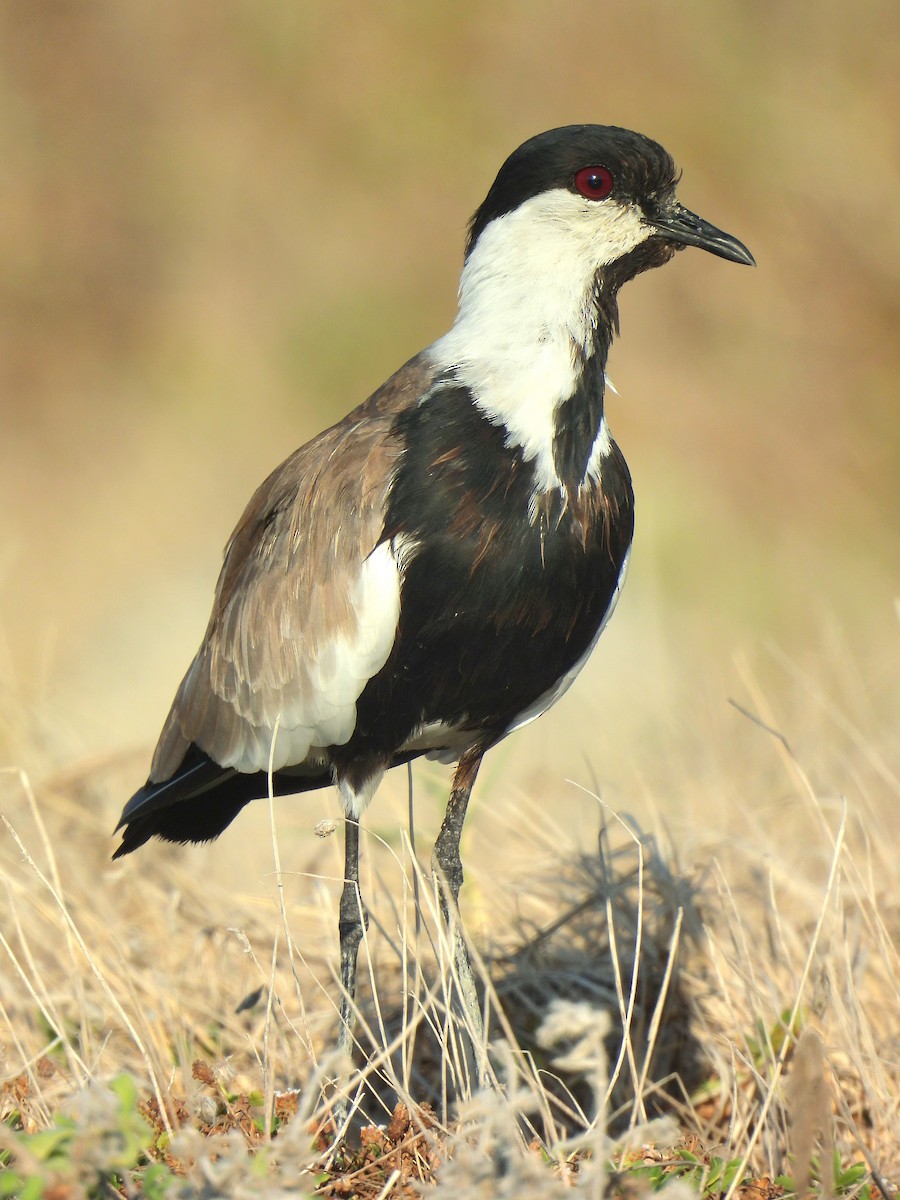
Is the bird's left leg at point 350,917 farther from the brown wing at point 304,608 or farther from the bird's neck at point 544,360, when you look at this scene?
the bird's neck at point 544,360

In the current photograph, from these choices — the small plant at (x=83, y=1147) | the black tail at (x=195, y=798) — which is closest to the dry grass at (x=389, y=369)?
the black tail at (x=195, y=798)

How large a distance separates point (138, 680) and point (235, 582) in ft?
15.1

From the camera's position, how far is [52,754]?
4355 mm

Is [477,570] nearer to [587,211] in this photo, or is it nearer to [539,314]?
[539,314]

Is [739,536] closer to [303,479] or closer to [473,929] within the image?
[473,929]

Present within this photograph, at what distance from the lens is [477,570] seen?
268 cm

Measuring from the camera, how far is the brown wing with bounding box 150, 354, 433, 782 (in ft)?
9.11

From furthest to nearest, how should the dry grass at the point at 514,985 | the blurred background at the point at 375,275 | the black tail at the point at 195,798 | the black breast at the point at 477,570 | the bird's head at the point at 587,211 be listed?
1. the blurred background at the point at 375,275
2. the black tail at the point at 195,798
3. the bird's head at the point at 587,211
4. the black breast at the point at 477,570
5. the dry grass at the point at 514,985

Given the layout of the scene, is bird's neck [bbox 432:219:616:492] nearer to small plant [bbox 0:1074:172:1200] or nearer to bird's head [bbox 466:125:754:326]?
bird's head [bbox 466:125:754:326]

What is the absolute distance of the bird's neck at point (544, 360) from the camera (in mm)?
2771

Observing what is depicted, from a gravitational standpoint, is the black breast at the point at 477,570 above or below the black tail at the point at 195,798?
above

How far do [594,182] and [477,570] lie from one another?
0.91 m

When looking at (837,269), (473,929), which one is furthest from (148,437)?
(473,929)

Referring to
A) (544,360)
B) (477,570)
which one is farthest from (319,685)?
(544,360)
